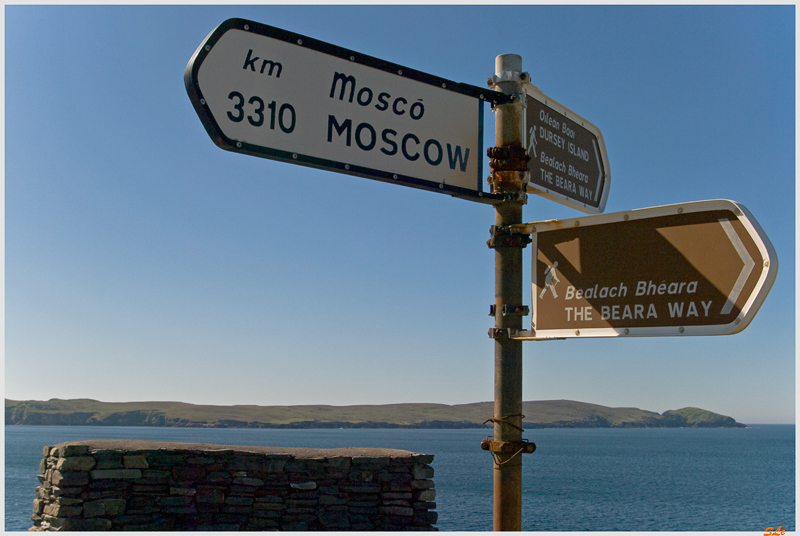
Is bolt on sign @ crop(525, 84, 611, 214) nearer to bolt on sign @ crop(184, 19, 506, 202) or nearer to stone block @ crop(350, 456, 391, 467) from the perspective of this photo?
bolt on sign @ crop(184, 19, 506, 202)

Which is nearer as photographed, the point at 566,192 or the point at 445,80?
the point at 445,80

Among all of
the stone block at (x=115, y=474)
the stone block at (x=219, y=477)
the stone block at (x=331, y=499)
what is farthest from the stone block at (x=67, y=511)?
the stone block at (x=331, y=499)

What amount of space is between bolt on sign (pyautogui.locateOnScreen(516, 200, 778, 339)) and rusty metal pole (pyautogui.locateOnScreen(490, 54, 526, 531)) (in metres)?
0.11

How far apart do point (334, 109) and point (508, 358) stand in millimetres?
1446

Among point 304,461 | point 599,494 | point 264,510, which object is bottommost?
point 599,494

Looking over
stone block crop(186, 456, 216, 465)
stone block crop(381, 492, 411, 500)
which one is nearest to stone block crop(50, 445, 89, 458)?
stone block crop(186, 456, 216, 465)

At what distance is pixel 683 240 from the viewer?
2.77 metres

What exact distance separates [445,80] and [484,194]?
24.6 inches

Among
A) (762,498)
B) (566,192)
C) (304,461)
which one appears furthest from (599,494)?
(566,192)

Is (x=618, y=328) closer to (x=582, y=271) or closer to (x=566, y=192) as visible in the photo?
(x=582, y=271)

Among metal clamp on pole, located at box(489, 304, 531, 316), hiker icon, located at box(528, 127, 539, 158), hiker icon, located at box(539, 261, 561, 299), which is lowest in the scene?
metal clamp on pole, located at box(489, 304, 531, 316)

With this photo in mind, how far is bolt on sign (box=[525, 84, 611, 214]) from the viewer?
3.56 metres

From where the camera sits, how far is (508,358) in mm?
3213

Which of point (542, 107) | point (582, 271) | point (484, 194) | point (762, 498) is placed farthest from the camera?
point (762, 498)
